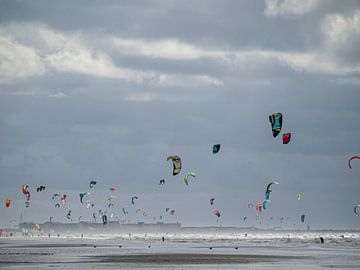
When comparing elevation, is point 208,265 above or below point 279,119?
below

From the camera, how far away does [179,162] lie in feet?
279

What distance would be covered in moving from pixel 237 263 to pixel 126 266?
9.04 metres

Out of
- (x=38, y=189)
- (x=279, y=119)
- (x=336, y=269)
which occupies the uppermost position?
(x=38, y=189)

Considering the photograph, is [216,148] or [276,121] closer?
[276,121]

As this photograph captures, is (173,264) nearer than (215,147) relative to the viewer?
Yes

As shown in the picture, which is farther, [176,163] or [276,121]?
[176,163]

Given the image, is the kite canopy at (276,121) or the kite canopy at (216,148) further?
the kite canopy at (216,148)

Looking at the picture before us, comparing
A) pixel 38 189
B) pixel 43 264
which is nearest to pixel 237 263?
pixel 43 264

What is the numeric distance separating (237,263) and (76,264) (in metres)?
12.3

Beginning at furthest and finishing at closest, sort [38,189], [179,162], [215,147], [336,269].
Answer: [38,189] < [215,147] < [179,162] < [336,269]

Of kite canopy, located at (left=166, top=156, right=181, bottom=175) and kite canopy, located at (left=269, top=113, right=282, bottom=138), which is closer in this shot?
kite canopy, located at (left=269, top=113, right=282, bottom=138)

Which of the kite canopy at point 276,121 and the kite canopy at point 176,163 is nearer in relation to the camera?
the kite canopy at point 276,121

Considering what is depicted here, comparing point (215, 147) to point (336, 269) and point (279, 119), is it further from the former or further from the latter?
point (336, 269)

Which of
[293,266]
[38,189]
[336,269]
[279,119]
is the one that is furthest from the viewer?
[38,189]
